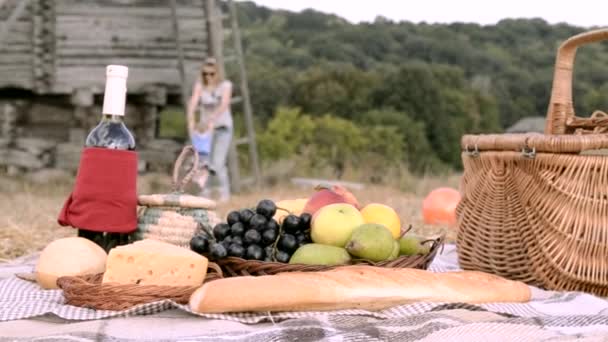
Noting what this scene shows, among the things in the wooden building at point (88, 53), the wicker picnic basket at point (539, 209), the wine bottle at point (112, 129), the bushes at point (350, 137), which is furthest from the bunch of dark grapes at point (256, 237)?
the bushes at point (350, 137)

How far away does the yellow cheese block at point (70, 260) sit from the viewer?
248 cm

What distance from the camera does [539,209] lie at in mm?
2969

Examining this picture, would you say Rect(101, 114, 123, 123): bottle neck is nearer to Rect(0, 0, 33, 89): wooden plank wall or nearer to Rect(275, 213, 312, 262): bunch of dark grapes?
Rect(275, 213, 312, 262): bunch of dark grapes

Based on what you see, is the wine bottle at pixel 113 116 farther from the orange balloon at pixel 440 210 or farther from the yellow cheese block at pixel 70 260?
the orange balloon at pixel 440 210

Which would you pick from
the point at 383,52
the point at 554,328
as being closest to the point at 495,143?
the point at 554,328

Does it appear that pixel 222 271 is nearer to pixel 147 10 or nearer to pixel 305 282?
pixel 305 282

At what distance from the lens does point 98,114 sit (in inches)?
444

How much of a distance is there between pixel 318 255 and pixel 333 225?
0.11 meters

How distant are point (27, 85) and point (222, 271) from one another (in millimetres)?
8795

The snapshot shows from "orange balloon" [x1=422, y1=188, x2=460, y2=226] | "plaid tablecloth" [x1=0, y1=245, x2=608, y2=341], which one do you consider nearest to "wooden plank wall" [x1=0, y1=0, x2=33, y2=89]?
"orange balloon" [x1=422, y1=188, x2=460, y2=226]

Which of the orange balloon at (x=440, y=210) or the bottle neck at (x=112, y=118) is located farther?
the orange balloon at (x=440, y=210)

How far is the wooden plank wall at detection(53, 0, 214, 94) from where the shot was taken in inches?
419

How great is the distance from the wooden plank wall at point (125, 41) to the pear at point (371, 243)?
853 centimetres

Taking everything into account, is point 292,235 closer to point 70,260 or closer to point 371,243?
point 371,243
